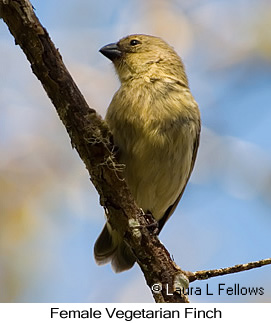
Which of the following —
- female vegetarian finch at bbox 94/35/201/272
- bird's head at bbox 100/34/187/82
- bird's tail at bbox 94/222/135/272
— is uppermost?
bird's head at bbox 100/34/187/82

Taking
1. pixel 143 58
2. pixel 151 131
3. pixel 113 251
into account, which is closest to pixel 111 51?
pixel 143 58

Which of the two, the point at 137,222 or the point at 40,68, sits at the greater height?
the point at 40,68

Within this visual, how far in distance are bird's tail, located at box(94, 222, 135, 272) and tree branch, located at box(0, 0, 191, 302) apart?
3.92ft

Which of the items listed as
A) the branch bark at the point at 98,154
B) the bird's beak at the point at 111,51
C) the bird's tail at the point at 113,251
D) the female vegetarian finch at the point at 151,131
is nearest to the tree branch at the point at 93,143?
the branch bark at the point at 98,154

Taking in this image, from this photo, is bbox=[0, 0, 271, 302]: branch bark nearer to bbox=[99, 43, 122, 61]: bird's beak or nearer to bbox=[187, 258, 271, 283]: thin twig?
bbox=[187, 258, 271, 283]: thin twig

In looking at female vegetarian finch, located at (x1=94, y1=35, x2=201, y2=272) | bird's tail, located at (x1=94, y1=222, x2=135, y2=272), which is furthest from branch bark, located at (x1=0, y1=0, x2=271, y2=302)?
bird's tail, located at (x1=94, y1=222, x2=135, y2=272)

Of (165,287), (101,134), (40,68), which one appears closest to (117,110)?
(101,134)

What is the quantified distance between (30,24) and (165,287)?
64.7 inches

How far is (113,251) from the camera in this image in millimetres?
4359

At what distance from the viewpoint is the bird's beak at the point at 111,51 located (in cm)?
459

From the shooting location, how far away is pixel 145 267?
307cm

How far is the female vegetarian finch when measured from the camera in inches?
147
